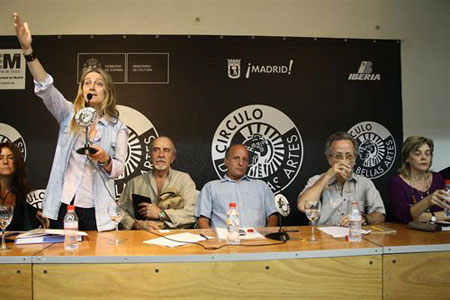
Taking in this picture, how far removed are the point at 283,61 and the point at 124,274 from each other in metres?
2.34

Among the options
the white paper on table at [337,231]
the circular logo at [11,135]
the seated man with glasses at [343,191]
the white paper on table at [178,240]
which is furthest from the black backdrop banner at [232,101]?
the white paper on table at [178,240]

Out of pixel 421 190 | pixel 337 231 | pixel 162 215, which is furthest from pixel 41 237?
pixel 421 190

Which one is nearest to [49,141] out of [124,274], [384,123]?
[124,274]

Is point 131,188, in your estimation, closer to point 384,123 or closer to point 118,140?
point 118,140

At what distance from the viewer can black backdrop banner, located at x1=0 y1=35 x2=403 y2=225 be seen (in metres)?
3.32

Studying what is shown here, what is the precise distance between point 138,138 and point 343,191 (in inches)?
64.1

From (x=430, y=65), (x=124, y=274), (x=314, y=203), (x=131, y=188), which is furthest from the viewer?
(x=430, y=65)

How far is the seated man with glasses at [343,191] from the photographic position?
2.56m

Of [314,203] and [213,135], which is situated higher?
[213,135]

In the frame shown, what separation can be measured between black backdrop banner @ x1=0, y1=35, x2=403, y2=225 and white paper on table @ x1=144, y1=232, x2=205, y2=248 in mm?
1379

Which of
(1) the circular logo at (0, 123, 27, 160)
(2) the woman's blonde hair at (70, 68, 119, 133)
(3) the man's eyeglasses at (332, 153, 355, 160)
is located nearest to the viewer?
(2) the woman's blonde hair at (70, 68, 119, 133)

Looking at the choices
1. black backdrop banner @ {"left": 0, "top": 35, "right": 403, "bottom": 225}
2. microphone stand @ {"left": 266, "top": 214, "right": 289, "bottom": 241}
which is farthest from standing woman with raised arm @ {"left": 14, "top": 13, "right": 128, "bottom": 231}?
black backdrop banner @ {"left": 0, "top": 35, "right": 403, "bottom": 225}

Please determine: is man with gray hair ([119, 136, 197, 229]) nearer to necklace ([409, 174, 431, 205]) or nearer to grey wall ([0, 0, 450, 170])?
grey wall ([0, 0, 450, 170])

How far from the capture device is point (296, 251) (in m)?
1.67
